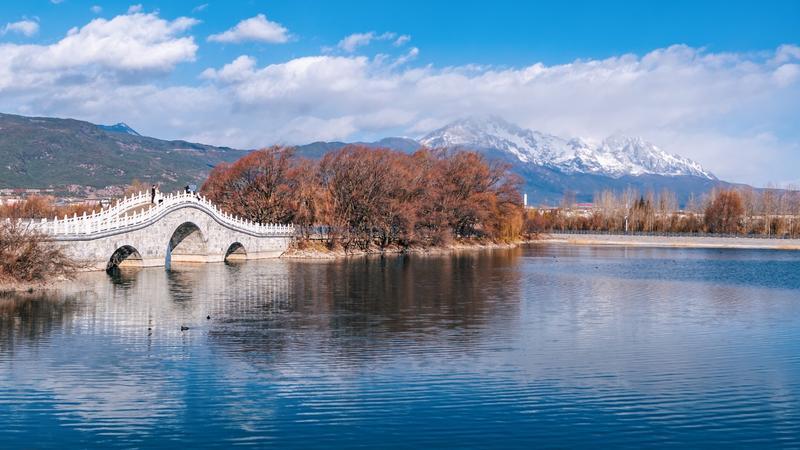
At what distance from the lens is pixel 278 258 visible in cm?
6800

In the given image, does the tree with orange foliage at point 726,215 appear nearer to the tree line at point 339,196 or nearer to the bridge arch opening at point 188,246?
the tree line at point 339,196

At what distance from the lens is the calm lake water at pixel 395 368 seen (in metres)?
15.8

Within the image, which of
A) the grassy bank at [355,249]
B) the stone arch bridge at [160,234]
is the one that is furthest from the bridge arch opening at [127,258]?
the grassy bank at [355,249]

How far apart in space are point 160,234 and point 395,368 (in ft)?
111

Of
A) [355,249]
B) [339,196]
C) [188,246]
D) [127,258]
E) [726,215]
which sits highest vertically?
[339,196]

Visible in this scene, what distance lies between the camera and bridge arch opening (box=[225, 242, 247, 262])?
6380 centimetres

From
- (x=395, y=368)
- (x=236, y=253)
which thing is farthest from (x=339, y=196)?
(x=395, y=368)

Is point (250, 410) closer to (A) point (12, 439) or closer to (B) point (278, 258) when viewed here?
(A) point (12, 439)

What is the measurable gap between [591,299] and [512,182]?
60.9 m

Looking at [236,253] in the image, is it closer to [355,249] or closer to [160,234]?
[355,249]

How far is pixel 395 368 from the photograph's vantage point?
69.8ft

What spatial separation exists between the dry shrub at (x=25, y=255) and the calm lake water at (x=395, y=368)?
2.01 m

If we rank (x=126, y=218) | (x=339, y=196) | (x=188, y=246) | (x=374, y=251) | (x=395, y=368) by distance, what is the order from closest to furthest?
(x=395, y=368) → (x=126, y=218) → (x=188, y=246) → (x=339, y=196) → (x=374, y=251)

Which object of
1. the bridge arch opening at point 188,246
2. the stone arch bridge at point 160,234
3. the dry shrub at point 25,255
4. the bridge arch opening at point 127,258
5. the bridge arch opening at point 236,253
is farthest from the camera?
the bridge arch opening at point 236,253
